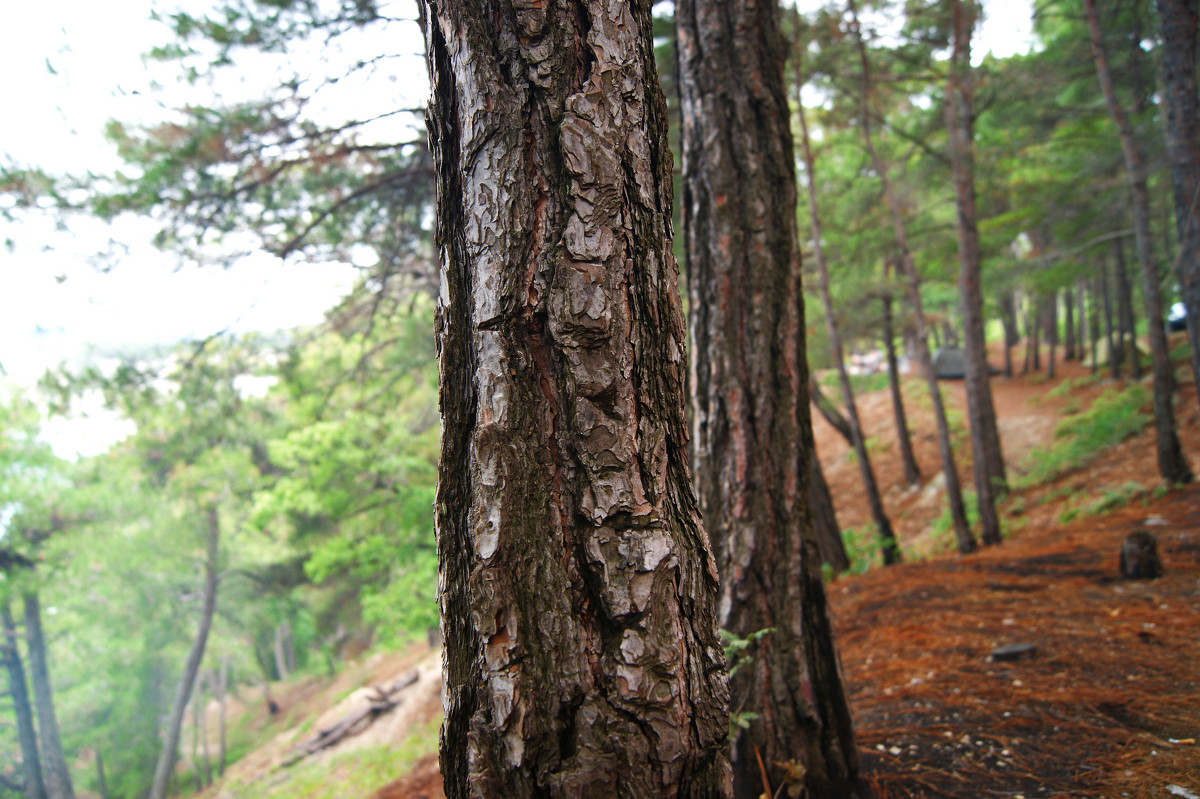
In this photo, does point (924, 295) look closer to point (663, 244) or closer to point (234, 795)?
point (663, 244)

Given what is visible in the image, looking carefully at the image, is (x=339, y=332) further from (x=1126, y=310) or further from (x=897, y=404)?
(x=1126, y=310)

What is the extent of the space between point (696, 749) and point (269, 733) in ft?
98.2

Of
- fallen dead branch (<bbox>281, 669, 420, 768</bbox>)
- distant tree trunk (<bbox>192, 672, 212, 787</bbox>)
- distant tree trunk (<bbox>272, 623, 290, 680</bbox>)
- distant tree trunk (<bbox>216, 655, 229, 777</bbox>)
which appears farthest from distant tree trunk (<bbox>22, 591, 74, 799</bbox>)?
distant tree trunk (<bbox>272, 623, 290, 680</bbox>)

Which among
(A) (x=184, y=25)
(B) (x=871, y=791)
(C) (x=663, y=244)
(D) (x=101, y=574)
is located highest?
(A) (x=184, y=25)

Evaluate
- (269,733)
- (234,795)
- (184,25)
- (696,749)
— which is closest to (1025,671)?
(696,749)

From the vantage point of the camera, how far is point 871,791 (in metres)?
2.13

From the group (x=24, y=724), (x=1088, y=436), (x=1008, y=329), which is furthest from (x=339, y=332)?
(x=1008, y=329)

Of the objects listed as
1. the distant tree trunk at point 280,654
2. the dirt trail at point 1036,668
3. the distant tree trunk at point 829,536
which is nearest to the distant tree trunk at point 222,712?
the distant tree trunk at point 280,654

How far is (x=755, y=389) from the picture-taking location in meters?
2.46

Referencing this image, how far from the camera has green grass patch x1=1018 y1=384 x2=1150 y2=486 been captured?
1007cm

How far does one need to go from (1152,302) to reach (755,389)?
28.5 ft

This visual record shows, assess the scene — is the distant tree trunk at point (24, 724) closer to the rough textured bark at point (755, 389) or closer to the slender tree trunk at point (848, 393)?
the slender tree trunk at point (848, 393)

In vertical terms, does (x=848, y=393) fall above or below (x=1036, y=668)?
above

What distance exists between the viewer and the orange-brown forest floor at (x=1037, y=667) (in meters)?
2.11
